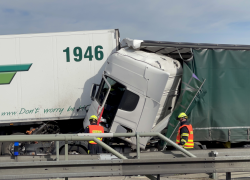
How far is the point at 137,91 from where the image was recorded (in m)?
6.25

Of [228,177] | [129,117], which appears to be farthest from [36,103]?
[228,177]

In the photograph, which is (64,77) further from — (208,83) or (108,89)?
(208,83)

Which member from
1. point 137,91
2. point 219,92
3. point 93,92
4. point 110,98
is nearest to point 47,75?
point 93,92

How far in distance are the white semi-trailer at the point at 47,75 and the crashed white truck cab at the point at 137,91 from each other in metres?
0.87

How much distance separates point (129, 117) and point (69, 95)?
2.03m

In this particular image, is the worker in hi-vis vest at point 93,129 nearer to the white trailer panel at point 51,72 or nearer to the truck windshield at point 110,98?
the truck windshield at point 110,98

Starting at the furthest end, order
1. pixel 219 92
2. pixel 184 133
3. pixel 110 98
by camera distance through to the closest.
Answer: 1. pixel 110 98
2. pixel 219 92
3. pixel 184 133

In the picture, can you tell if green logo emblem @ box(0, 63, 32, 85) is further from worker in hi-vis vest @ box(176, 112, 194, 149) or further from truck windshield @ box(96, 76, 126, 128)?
worker in hi-vis vest @ box(176, 112, 194, 149)

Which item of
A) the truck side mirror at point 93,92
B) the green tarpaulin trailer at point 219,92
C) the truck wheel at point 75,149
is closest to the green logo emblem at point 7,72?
the truck side mirror at point 93,92

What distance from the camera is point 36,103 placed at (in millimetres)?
7344

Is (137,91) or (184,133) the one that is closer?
(184,133)

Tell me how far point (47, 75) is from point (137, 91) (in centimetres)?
274

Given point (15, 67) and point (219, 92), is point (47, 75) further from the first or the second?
point (219, 92)

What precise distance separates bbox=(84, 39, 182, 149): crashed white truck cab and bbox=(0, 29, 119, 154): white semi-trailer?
34.3 inches
